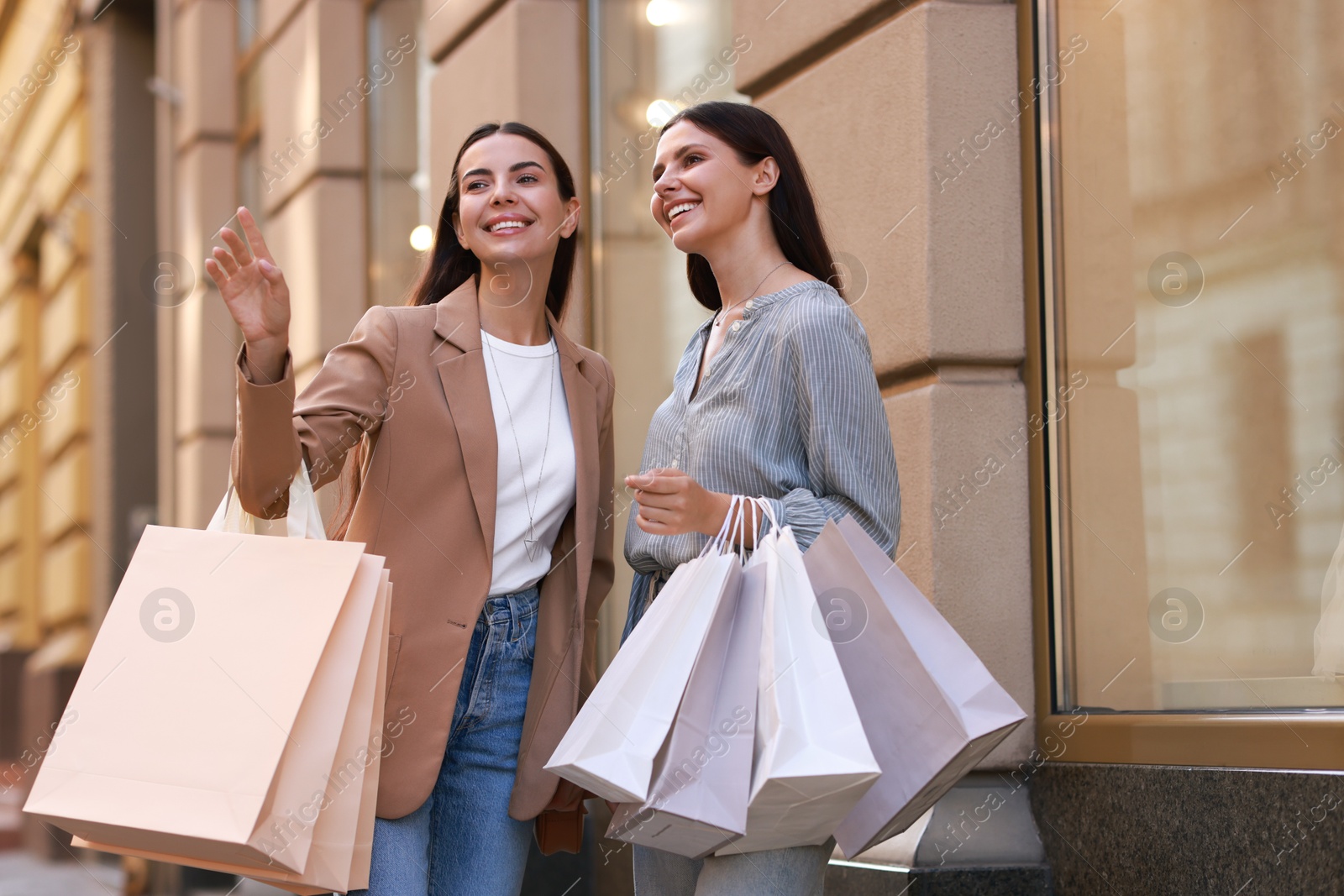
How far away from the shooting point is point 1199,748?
2.77 meters

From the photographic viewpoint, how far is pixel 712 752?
1.91 metres

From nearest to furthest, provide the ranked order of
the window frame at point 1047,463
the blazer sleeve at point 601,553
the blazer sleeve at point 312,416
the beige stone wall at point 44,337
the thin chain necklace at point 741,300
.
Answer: the blazer sleeve at point 312,416 → the thin chain necklace at point 741,300 → the blazer sleeve at point 601,553 → the window frame at point 1047,463 → the beige stone wall at point 44,337

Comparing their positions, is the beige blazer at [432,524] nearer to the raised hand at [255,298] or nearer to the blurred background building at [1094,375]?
the raised hand at [255,298]

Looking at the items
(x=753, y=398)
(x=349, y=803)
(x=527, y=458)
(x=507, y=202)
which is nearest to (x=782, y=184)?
(x=753, y=398)

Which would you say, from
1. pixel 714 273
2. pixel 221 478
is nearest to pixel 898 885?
pixel 714 273

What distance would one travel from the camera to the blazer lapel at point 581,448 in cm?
255

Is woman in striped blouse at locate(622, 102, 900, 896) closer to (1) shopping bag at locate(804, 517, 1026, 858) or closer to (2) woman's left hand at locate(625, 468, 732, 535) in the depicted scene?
(2) woman's left hand at locate(625, 468, 732, 535)

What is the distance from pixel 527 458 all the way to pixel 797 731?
36.7 inches

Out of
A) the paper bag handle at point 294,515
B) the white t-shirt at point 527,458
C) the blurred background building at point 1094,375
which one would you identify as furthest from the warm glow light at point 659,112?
the paper bag handle at point 294,515

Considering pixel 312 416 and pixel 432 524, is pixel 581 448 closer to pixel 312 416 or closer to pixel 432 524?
pixel 432 524

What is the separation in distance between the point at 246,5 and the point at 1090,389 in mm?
8347

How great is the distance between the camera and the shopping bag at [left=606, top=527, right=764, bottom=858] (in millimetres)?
1871

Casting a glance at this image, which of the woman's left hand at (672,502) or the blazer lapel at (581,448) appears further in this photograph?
the blazer lapel at (581,448)

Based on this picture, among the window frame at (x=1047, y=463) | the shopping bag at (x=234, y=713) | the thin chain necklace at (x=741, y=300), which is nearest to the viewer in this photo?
the shopping bag at (x=234, y=713)
